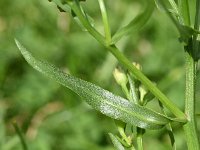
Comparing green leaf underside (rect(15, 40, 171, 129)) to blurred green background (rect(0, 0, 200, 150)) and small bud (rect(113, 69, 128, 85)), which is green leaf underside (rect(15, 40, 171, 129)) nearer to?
small bud (rect(113, 69, 128, 85))

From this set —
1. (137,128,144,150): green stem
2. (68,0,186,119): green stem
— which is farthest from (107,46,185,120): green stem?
(137,128,144,150): green stem

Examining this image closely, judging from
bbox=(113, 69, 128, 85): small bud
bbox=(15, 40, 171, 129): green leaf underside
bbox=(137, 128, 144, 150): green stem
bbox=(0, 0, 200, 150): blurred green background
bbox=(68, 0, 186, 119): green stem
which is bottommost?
bbox=(0, 0, 200, 150): blurred green background

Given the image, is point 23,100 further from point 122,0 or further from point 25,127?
point 122,0

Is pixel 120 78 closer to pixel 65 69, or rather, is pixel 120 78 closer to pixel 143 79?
pixel 143 79

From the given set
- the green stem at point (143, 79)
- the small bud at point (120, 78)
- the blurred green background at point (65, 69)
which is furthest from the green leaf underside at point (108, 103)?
the blurred green background at point (65, 69)

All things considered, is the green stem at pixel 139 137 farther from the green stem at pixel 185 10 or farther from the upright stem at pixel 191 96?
the green stem at pixel 185 10

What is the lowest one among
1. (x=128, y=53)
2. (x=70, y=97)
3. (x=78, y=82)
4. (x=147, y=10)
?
(x=128, y=53)

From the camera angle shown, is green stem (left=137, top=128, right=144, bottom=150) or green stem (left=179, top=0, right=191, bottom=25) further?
green stem (left=137, top=128, right=144, bottom=150)

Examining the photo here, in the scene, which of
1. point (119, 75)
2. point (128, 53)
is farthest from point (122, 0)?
point (119, 75)
